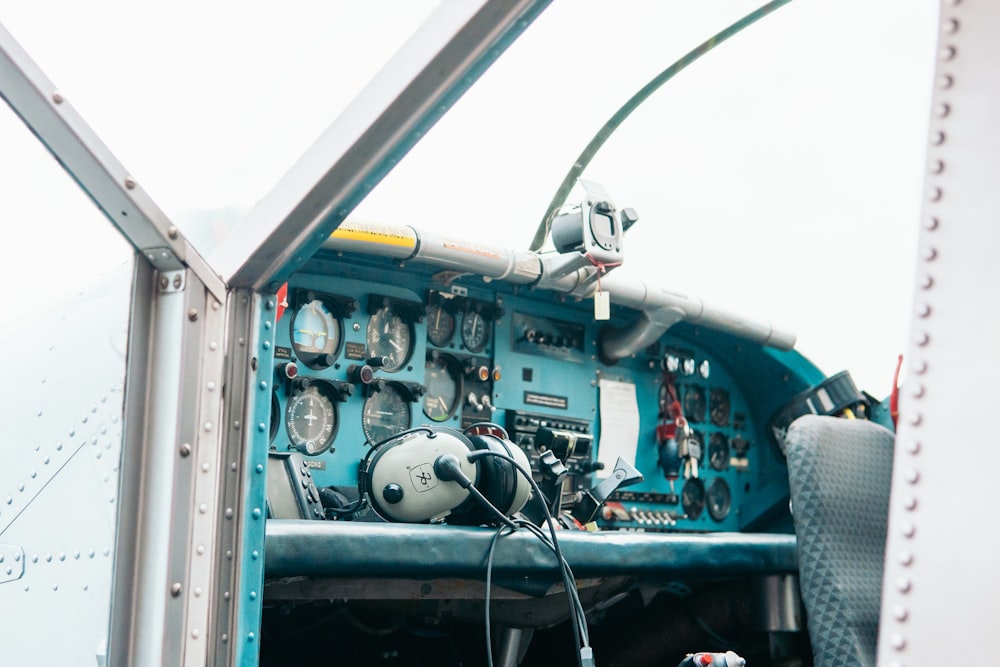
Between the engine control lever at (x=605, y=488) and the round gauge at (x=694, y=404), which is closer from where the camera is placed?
the engine control lever at (x=605, y=488)

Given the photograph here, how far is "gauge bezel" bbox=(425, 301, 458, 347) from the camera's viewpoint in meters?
3.40

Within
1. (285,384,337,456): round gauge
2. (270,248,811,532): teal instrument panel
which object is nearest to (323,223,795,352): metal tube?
(270,248,811,532): teal instrument panel

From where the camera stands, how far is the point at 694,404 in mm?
4230

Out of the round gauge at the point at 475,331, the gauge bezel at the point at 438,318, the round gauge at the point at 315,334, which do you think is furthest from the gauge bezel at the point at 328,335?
the round gauge at the point at 475,331

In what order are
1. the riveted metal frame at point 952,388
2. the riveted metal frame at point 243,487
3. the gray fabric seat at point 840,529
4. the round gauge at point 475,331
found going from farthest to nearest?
the round gauge at point 475,331, the gray fabric seat at point 840,529, the riveted metal frame at point 243,487, the riveted metal frame at point 952,388

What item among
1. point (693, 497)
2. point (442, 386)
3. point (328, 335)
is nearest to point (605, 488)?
point (442, 386)

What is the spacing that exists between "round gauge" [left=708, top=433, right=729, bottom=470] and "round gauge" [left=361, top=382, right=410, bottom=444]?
1.51 meters

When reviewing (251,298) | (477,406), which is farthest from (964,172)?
(477,406)

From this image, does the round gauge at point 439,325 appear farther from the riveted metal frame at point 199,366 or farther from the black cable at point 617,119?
the riveted metal frame at point 199,366

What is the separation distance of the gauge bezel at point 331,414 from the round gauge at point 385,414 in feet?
0.32

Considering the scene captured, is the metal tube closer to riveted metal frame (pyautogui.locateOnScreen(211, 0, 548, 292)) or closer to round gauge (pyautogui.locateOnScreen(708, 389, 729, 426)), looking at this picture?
round gauge (pyautogui.locateOnScreen(708, 389, 729, 426))

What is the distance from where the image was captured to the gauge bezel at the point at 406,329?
3.21 meters

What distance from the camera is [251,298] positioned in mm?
1617

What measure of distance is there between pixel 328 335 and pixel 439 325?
1.45 ft
